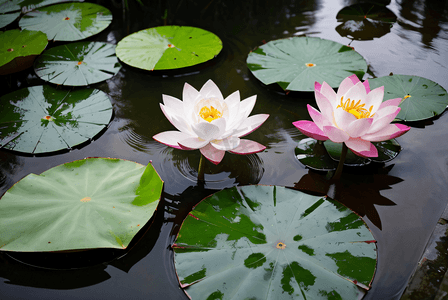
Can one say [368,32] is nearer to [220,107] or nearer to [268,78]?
[268,78]

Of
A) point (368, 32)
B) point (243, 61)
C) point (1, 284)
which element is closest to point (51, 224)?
point (1, 284)

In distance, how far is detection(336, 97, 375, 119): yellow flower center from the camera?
1481 millimetres

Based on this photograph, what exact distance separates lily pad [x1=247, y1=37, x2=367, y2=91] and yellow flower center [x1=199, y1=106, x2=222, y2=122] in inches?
31.6

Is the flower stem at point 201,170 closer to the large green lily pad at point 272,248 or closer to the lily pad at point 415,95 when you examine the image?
the large green lily pad at point 272,248

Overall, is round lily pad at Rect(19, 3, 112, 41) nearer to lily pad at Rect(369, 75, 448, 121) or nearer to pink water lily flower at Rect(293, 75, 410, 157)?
pink water lily flower at Rect(293, 75, 410, 157)

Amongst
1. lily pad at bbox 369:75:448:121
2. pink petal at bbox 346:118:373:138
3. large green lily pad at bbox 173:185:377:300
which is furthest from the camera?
lily pad at bbox 369:75:448:121

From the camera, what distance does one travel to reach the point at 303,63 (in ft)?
→ 7.60

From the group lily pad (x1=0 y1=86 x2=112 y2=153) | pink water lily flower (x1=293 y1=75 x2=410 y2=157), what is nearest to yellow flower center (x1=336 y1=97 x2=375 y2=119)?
pink water lily flower (x1=293 y1=75 x2=410 y2=157)

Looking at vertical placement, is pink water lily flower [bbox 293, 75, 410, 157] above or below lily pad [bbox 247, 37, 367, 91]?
above

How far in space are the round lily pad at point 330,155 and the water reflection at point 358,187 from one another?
0.13 feet

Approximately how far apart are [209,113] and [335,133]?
0.58 meters

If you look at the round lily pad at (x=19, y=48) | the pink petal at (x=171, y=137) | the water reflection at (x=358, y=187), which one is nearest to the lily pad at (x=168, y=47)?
the round lily pad at (x=19, y=48)

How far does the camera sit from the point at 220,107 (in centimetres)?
152

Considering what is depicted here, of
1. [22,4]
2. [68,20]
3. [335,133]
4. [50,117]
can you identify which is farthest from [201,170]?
[22,4]
